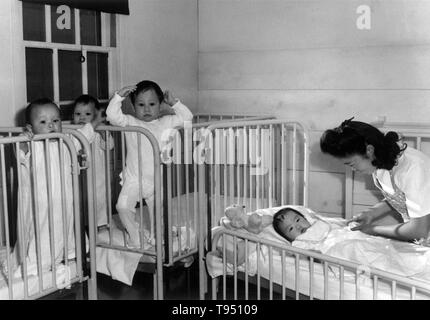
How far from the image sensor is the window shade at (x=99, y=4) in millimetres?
2954

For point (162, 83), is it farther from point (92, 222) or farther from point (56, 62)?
point (92, 222)

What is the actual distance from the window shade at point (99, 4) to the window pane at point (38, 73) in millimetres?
243

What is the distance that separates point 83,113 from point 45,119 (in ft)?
1.68

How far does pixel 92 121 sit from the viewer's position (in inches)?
120

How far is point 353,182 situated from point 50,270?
1.78 meters

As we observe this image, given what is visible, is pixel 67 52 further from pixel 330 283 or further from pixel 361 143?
pixel 330 283

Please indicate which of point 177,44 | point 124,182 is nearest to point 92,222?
point 124,182

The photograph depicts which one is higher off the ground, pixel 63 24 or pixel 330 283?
pixel 63 24

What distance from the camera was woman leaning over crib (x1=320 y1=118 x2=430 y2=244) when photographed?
7.47 feet

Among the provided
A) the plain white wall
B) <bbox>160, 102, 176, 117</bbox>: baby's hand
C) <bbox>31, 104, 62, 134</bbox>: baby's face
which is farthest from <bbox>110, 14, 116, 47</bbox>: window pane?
<bbox>31, 104, 62, 134</bbox>: baby's face

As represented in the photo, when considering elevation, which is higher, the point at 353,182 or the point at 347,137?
the point at 347,137

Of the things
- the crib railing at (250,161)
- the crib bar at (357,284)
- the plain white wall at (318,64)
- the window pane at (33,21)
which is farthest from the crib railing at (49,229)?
the plain white wall at (318,64)

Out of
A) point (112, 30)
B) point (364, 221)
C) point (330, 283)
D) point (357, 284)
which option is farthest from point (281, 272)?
point (112, 30)

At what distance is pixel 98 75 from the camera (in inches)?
133
